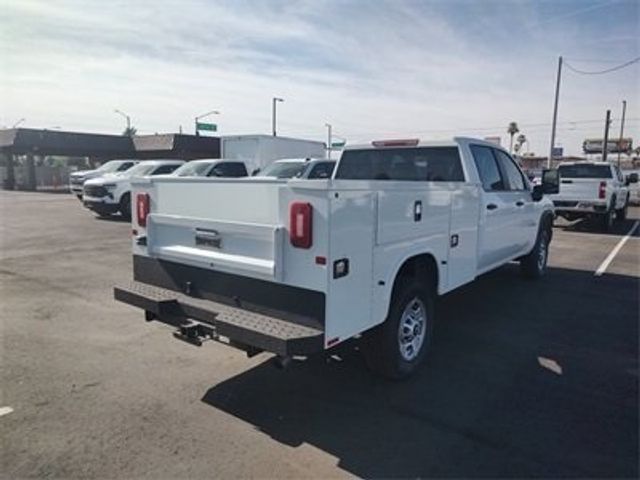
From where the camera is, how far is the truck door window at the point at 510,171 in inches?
260

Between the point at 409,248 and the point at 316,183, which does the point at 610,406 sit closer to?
the point at 409,248

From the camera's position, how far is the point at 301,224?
10.9 feet

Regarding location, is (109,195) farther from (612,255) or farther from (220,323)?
(220,323)

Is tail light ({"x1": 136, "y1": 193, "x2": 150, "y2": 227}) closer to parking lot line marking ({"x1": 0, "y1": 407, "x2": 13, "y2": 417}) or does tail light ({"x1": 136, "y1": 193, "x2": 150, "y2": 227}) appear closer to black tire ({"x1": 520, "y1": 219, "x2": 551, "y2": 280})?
parking lot line marking ({"x1": 0, "y1": 407, "x2": 13, "y2": 417})

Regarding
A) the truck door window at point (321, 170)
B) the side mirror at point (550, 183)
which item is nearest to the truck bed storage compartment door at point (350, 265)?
the side mirror at point (550, 183)

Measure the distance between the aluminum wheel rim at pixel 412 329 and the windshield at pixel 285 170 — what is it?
35.9 feet

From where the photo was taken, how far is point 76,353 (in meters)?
4.91

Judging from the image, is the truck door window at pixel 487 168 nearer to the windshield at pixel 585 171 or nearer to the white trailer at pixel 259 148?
the windshield at pixel 585 171

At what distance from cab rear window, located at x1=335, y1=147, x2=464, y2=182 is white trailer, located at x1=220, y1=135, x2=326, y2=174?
1713 centimetres

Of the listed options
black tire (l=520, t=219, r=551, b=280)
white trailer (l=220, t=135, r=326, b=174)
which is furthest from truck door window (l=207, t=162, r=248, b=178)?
black tire (l=520, t=219, r=551, b=280)

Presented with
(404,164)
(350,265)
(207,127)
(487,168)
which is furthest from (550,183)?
(207,127)

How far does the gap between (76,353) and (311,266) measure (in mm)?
2924

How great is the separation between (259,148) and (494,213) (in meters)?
19.2

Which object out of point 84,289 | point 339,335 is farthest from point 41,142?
point 339,335
